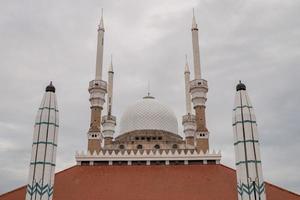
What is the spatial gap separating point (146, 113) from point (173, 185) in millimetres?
19222

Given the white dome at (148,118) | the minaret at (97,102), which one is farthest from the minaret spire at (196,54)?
the minaret at (97,102)

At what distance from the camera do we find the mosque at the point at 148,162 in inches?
1074

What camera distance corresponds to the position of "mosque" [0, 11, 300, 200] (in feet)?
89.5

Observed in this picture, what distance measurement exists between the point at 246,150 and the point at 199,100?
1998 cm

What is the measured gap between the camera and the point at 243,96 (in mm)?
29016

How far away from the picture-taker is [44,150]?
91.1 ft

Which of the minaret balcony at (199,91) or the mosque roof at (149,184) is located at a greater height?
the minaret balcony at (199,91)

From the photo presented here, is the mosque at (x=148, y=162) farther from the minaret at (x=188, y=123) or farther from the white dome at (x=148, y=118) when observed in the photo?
the minaret at (x=188, y=123)

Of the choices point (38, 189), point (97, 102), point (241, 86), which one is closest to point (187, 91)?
point (97, 102)

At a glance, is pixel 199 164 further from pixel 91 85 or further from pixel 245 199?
pixel 91 85

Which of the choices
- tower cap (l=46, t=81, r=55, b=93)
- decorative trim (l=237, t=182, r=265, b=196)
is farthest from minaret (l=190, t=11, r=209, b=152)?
tower cap (l=46, t=81, r=55, b=93)

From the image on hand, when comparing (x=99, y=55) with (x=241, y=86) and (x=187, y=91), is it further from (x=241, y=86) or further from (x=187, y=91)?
(x=241, y=86)

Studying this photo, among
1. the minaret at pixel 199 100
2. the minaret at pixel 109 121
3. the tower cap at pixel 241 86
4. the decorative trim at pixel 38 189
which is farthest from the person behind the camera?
the minaret at pixel 109 121

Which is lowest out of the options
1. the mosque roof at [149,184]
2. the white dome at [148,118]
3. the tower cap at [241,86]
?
the mosque roof at [149,184]
